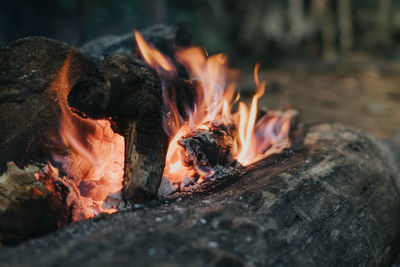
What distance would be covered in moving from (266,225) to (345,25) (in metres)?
10.5

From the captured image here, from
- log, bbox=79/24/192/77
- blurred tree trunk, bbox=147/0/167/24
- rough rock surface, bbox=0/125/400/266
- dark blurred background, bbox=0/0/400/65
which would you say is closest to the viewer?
rough rock surface, bbox=0/125/400/266

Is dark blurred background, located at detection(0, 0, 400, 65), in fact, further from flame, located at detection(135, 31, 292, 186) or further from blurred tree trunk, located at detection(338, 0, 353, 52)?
flame, located at detection(135, 31, 292, 186)

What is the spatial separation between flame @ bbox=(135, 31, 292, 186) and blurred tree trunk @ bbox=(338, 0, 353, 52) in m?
8.84

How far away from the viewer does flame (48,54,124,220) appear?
1.85 meters

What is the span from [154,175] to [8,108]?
89cm

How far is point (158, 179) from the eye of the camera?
174 centimetres

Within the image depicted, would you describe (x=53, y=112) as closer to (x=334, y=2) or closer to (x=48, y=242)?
(x=48, y=242)

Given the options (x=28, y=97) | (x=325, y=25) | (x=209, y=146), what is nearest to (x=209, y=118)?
(x=209, y=146)

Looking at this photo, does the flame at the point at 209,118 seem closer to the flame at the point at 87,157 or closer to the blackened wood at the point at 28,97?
the flame at the point at 87,157

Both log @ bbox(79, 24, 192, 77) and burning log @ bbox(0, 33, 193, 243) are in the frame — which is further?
log @ bbox(79, 24, 192, 77)

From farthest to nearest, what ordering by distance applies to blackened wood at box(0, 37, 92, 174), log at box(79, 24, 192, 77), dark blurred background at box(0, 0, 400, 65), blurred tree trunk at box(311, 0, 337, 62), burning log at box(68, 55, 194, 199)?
blurred tree trunk at box(311, 0, 337, 62)
dark blurred background at box(0, 0, 400, 65)
log at box(79, 24, 192, 77)
blackened wood at box(0, 37, 92, 174)
burning log at box(68, 55, 194, 199)

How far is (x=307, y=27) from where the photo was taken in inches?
394

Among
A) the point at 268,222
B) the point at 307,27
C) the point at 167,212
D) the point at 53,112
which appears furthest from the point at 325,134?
the point at 307,27

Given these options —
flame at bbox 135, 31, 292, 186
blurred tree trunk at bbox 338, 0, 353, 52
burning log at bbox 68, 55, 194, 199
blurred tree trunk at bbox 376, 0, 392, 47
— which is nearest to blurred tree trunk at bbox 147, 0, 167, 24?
flame at bbox 135, 31, 292, 186
